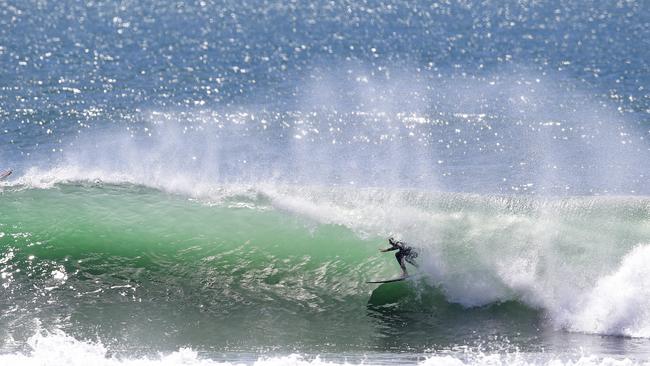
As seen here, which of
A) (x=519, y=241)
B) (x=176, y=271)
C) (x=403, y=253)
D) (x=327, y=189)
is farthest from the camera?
(x=327, y=189)

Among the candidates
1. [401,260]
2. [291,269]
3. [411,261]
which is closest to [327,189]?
[291,269]

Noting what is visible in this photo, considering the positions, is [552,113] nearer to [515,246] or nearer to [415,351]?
[515,246]

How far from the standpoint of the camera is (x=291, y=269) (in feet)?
66.5

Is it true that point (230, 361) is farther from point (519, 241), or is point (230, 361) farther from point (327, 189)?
point (327, 189)

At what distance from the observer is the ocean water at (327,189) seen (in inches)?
693

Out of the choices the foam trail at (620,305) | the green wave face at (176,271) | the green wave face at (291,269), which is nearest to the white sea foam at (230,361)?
the green wave face at (291,269)

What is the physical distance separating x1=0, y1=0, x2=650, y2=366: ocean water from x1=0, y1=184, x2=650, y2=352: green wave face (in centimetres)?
6

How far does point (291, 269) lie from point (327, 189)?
12.3 feet

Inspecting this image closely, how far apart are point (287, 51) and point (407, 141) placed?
1064cm

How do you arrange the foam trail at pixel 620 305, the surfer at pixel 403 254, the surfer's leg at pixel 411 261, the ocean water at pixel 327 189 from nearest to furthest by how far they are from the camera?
the foam trail at pixel 620 305 < the ocean water at pixel 327 189 < the surfer at pixel 403 254 < the surfer's leg at pixel 411 261

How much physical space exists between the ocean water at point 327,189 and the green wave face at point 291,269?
0.06 m

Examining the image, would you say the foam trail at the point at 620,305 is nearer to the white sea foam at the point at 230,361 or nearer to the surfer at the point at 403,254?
the white sea foam at the point at 230,361

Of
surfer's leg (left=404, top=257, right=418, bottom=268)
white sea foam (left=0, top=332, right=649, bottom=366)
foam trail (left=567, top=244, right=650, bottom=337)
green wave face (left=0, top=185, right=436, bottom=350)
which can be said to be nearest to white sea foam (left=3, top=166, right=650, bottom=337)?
foam trail (left=567, top=244, right=650, bottom=337)

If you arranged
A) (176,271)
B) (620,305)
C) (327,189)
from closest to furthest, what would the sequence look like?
(620,305), (176,271), (327,189)
